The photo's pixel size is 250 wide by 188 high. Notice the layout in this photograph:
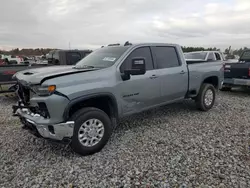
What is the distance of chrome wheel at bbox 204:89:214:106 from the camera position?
5.89m

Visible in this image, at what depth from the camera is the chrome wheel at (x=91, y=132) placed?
3342 mm

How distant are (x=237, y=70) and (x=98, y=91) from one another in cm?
682

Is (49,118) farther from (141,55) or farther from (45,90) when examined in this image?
(141,55)

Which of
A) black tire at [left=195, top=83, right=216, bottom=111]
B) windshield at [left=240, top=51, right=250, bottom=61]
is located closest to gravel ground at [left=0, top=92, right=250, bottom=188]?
black tire at [left=195, top=83, right=216, bottom=111]

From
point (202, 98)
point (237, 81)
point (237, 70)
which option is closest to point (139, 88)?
point (202, 98)

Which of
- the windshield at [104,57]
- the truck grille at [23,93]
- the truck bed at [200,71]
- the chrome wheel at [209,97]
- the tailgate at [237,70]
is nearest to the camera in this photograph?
the truck grille at [23,93]

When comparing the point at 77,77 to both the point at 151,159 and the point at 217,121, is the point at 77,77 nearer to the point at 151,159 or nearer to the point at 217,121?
the point at 151,159

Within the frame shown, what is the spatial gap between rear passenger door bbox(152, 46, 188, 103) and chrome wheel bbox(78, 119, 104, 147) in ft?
5.76

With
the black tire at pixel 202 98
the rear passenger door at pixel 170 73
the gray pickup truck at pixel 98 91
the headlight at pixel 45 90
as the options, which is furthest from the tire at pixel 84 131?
the black tire at pixel 202 98

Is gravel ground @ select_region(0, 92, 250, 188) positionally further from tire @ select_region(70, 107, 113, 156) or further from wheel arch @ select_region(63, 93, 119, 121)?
wheel arch @ select_region(63, 93, 119, 121)

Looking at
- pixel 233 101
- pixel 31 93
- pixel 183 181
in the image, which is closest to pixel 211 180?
pixel 183 181

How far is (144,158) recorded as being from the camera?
3.33 m

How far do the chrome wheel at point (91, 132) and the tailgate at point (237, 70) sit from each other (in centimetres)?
675

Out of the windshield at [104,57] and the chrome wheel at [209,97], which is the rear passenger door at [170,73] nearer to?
the windshield at [104,57]
